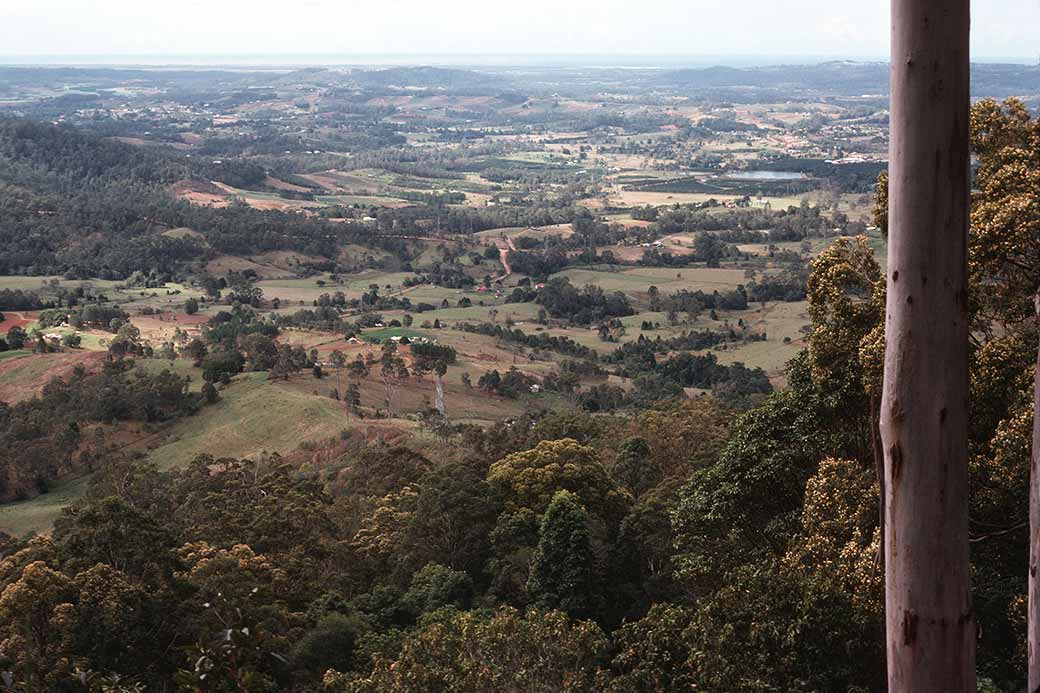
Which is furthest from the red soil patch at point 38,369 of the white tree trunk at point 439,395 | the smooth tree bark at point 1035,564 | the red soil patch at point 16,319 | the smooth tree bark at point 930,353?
the smooth tree bark at point 930,353

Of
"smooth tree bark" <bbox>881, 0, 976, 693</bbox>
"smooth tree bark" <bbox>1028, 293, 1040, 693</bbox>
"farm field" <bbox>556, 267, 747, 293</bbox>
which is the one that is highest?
"smooth tree bark" <bbox>881, 0, 976, 693</bbox>

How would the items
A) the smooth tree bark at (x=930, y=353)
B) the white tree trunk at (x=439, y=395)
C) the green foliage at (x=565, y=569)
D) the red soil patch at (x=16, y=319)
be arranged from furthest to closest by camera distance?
the red soil patch at (x=16, y=319), the white tree trunk at (x=439, y=395), the green foliage at (x=565, y=569), the smooth tree bark at (x=930, y=353)

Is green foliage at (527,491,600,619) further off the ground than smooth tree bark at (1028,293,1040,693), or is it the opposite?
smooth tree bark at (1028,293,1040,693)

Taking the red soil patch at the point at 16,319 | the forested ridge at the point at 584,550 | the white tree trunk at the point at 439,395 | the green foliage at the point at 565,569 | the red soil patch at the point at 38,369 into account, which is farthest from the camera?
the red soil patch at the point at 16,319

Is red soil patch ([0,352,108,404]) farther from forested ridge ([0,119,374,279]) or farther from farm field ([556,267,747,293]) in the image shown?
farm field ([556,267,747,293])

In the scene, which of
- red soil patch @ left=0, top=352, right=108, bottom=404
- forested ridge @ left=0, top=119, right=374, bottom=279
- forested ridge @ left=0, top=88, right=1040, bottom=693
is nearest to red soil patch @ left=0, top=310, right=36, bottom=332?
red soil patch @ left=0, top=352, right=108, bottom=404

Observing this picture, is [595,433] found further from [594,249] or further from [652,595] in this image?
[594,249]

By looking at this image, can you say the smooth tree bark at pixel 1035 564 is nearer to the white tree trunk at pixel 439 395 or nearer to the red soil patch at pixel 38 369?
the white tree trunk at pixel 439 395

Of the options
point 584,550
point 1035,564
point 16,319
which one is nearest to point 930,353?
point 1035,564

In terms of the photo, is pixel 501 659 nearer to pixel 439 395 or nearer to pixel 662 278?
pixel 439 395
